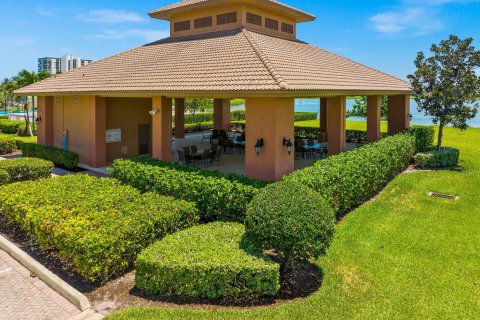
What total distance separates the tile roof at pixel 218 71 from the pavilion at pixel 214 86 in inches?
2.4

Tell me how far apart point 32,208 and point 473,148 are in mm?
29183

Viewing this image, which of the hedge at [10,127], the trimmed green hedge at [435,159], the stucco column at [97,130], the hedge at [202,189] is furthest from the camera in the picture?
the hedge at [10,127]

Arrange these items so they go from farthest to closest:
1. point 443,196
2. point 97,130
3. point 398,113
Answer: point 398,113
point 97,130
point 443,196

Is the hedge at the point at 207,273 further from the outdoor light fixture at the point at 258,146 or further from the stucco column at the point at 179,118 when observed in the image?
the stucco column at the point at 179,118

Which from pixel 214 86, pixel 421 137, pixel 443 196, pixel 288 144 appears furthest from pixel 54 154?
pixel 421 137

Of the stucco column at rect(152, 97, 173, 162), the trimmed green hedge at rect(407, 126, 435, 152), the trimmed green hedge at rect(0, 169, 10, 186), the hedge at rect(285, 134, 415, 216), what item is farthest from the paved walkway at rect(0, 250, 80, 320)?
the trimmed green hedge at rect(407, 126, 435, 152)

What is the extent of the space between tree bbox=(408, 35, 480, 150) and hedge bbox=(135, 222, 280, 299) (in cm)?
1861

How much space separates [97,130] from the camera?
728 inches

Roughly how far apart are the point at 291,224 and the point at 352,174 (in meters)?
5.51

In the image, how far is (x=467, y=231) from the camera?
1095 centimetres

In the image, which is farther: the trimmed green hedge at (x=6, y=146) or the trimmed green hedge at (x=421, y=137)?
the trimmed green hedge at (x=6, y=146)

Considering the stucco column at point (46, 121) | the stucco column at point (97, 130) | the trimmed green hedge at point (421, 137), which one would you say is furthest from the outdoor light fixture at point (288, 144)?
the stucco column at point (46, 121)

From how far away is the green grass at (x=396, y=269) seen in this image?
6.85 metres

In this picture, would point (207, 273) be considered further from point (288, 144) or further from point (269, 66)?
point (269, 66)
